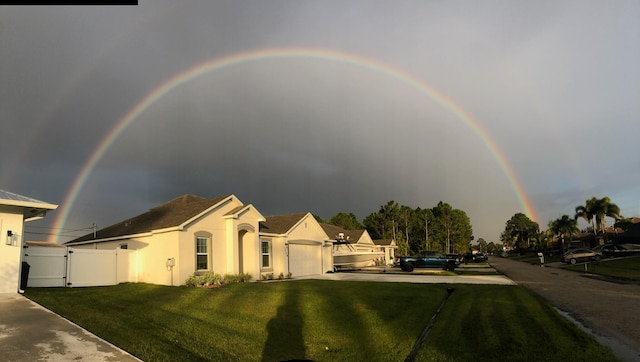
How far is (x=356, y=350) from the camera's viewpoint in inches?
307

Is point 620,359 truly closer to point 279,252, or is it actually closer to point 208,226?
point 208,226

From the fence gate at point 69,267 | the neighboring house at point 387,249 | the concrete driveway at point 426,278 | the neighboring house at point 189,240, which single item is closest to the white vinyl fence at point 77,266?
the fence gate at point 69,267

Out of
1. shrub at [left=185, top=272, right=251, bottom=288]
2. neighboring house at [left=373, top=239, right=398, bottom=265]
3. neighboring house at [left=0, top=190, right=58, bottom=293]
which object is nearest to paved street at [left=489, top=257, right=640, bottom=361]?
shrub at [left=185, top=272, right=251, bottom=288]

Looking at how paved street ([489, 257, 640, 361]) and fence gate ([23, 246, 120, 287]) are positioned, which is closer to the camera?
paved street ([489, 257, 640, 361])

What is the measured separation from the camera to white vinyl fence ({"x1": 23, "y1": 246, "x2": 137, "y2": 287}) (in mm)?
17562

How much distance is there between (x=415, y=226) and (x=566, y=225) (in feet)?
128

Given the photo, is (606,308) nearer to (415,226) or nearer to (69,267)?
(69,267)

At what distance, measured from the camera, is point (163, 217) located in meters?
23.0

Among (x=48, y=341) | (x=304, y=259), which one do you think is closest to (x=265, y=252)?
(x=304, y=259)

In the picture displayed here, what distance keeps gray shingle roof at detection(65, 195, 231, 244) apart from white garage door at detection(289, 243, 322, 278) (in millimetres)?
7719

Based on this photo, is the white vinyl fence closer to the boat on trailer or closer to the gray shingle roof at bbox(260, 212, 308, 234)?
the gray shingle roof at bbox(260, 212, 308, 234)

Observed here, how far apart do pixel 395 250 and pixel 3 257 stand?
57.2m

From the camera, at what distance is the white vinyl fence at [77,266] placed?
17562 millimetres

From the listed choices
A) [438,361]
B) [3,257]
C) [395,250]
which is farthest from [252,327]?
[395,250]
